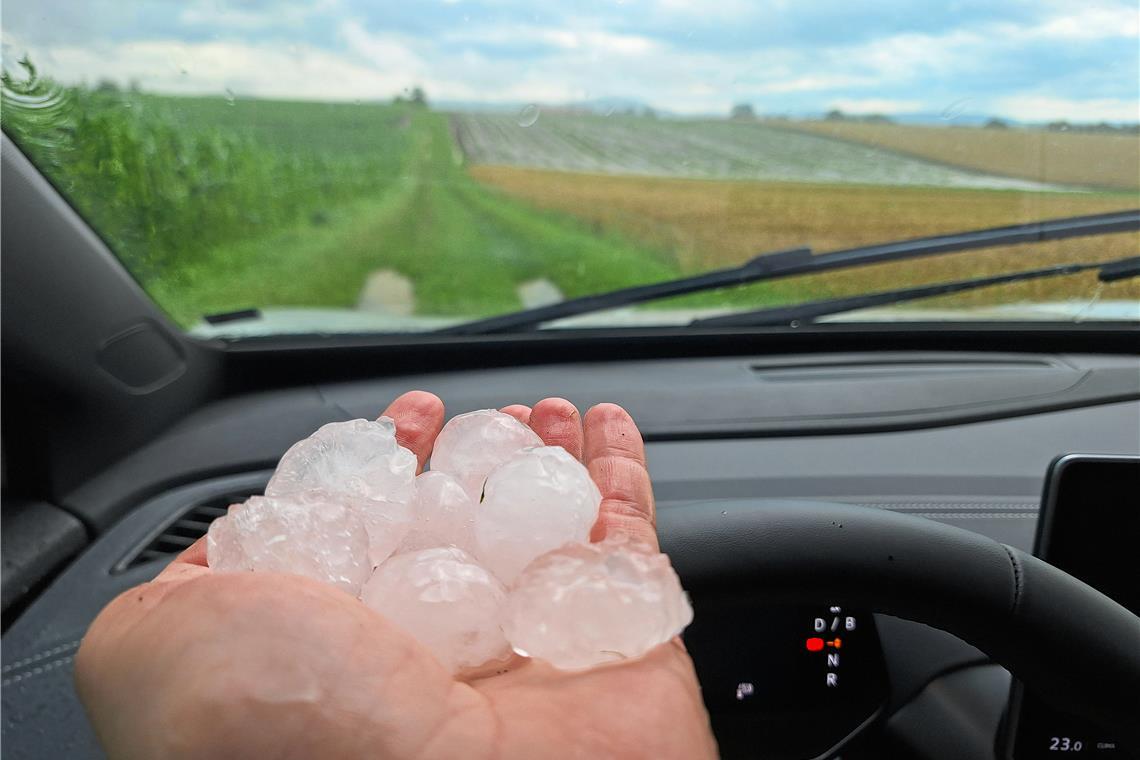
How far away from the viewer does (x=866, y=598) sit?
4.75 ft

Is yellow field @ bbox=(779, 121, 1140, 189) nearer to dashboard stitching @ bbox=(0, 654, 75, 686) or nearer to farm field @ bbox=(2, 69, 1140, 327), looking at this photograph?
farm field @ bbox=(2, 69, 1140, 327)

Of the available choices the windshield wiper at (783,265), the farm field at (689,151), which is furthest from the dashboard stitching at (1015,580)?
the farm field at (689,151)

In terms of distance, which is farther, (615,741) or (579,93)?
(579,93)

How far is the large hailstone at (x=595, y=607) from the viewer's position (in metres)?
1.10

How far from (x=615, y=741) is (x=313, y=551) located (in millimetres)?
490

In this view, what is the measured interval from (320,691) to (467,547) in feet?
1.35

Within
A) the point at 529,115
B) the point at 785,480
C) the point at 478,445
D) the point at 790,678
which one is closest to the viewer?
the point at 478,445

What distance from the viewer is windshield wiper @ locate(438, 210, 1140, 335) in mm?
2717

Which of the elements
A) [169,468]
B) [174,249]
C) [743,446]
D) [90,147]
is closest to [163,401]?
[169,468]

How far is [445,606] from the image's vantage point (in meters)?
1.17

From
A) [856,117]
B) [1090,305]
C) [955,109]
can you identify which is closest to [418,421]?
[856,117]

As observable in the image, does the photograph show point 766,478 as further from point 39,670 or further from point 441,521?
point 39,670

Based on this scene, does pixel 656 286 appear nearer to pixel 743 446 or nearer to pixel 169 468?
pixel 743 446

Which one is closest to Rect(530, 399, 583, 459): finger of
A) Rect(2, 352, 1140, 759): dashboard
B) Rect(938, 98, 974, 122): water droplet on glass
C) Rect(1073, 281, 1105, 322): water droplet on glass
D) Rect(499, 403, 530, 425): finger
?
Rect(499, 403, 530, 425): finger
